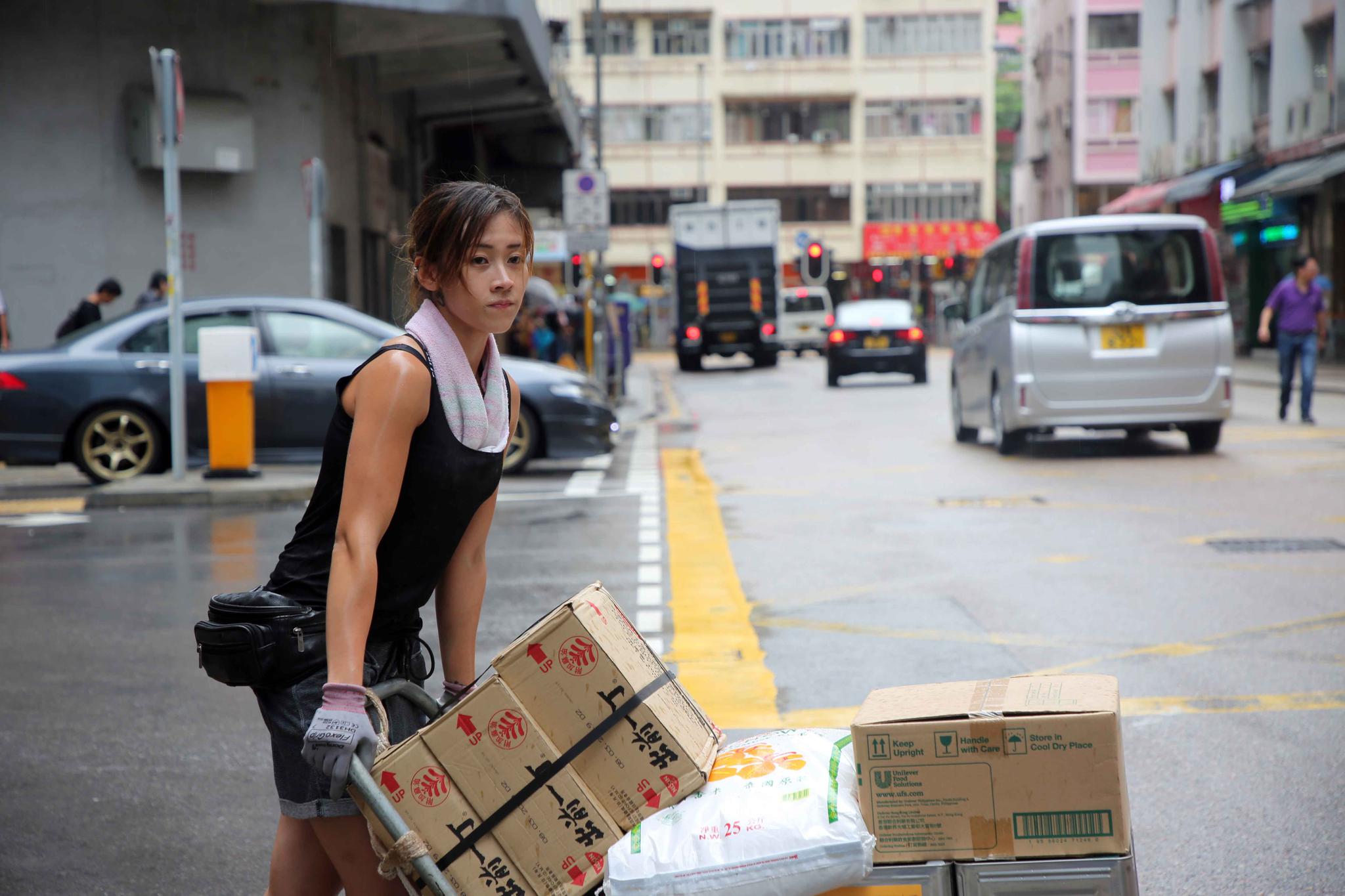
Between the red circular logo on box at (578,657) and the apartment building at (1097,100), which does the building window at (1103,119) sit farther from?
the red circular logo on box at (578,657)

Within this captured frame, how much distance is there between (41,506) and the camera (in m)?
12.6

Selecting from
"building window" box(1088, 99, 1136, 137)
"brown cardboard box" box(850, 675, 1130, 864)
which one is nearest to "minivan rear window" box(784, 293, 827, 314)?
"building window" box(1088, 99, 1136, 137)

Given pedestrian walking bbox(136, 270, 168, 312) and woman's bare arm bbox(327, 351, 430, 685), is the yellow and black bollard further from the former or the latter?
woman's bare arm bbox(327, 351, 430, 685)

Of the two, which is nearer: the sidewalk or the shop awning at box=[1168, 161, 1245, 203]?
the sidewalk

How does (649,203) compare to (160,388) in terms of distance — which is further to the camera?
(649,203)

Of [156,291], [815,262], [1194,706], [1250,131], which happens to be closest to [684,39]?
[815,262]

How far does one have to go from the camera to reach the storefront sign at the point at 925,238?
7138 cm

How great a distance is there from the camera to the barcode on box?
2.70m

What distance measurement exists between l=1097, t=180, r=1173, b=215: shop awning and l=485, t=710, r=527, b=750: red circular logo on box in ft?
130

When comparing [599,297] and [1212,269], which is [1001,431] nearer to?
[1212,269]

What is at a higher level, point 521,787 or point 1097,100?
point 1097,100

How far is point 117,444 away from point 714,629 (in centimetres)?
783

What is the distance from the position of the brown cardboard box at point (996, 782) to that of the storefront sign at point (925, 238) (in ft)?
228

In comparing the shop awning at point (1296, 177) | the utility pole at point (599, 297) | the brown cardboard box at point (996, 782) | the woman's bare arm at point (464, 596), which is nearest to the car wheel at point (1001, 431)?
the utility pole at point (599, 297)
